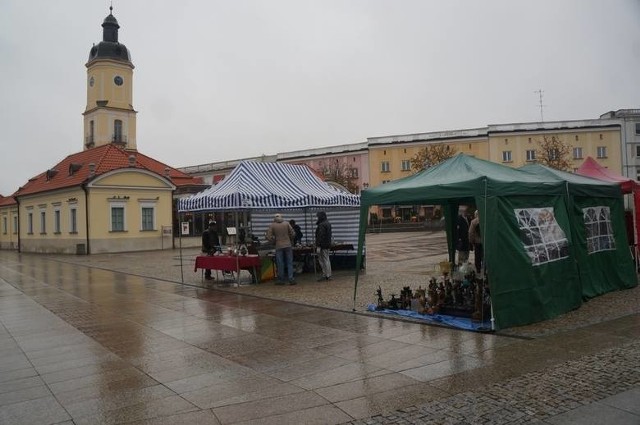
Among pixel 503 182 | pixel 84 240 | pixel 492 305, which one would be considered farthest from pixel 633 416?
pixel 84 240

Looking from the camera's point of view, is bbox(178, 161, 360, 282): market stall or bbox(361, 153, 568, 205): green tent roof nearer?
bbox(361, 153, 568, 205): green tent roof

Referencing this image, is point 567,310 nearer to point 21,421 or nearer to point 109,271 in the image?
point 21,421

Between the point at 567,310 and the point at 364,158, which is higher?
the point at 364,158

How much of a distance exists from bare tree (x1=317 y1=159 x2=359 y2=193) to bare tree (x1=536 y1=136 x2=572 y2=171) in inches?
865

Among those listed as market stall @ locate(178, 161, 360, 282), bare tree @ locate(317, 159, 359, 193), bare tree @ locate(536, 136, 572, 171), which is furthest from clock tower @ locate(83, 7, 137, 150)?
Result: bare tree @ locate(536, 136, 572, 171)

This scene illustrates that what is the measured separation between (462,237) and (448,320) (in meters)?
4.36

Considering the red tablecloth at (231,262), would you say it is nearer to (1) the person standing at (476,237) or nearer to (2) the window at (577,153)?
(1) the person standing at (476,237)

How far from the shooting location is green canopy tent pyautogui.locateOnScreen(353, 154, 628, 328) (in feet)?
24.9

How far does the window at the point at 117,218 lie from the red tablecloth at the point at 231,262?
21.0 meters

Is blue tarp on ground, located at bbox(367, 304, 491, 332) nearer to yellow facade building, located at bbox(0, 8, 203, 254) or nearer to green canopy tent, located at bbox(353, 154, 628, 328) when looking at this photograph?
green canopy tent, located at bbox(353, 154, 628, 328)

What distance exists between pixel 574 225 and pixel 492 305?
310 centimetres

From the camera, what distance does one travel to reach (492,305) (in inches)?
293

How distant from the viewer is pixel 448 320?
8164mm

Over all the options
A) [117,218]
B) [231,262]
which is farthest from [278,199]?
[117,218]
